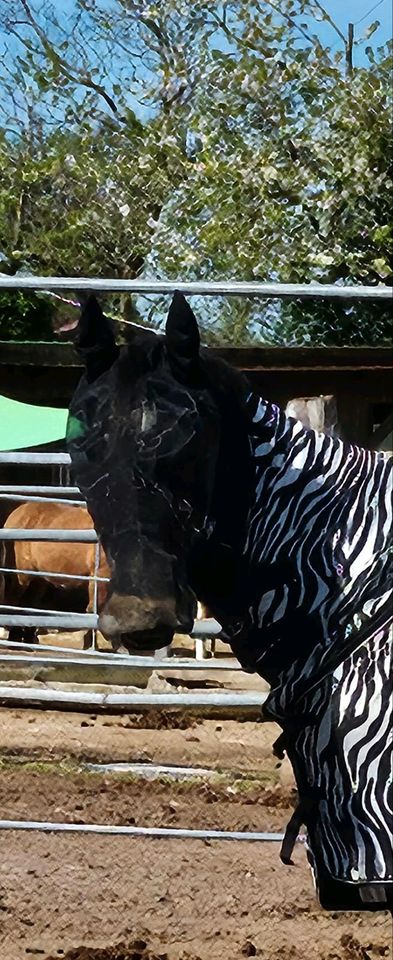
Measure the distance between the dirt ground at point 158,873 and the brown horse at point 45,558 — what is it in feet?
9.63

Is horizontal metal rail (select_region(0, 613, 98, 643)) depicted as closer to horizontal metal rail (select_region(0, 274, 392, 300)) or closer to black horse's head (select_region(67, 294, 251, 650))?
horizontal metal rail (select_region(0, 274, 392, 300))

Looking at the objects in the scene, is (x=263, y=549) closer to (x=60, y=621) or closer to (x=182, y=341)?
(x=182, y=341)

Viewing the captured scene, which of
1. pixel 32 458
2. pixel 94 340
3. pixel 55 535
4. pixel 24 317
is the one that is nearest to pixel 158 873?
pixel 55 535

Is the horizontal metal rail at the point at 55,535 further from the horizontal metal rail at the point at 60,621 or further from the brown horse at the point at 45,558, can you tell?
the brown horse at the point at 45,558

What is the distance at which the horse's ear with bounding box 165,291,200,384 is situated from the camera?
2.32 metres

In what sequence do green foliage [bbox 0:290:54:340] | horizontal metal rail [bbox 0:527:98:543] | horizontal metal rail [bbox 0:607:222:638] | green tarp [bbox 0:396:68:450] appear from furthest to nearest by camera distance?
green foliage [bbox 0:290:54:340]
green tarp [bbox 0:396:68:450]
horizontal metal rail [bbox 0:527:98:543]
horizontal metal rail [bbox 0:607:222:638]

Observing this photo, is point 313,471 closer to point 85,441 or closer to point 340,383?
point 85,441

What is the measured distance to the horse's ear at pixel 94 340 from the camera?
7.99 ft

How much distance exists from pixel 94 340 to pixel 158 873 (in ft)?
8.73

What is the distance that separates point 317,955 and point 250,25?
41.3 feet

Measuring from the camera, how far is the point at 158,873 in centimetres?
439

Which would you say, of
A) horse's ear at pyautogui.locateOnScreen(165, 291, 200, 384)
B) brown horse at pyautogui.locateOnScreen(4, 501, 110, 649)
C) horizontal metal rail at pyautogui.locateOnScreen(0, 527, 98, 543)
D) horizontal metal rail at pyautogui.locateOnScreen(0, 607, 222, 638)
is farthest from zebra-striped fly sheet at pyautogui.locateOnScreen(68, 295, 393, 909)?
brown horse at pyautogui.locateOnScreen(4, 501, 110, 649)

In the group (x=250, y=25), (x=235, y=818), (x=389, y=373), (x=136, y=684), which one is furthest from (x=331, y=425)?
(x=250, y=25)

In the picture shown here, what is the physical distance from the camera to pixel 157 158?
15250mm
